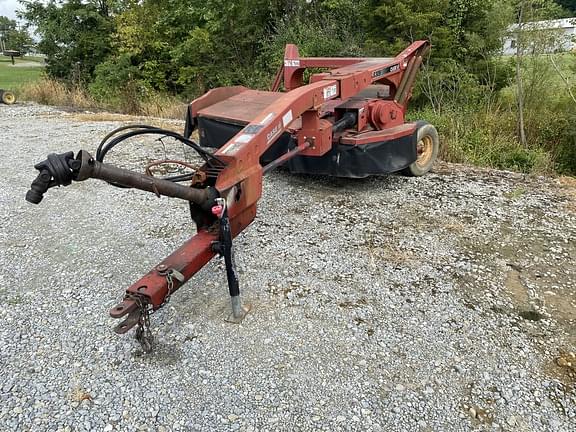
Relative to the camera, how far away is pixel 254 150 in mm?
3035

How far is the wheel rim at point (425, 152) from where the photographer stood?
18.3 feet

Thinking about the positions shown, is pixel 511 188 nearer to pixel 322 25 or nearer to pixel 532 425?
pixel 532 425

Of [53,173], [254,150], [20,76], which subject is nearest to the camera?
[53,173]

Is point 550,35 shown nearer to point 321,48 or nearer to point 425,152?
point 425,152

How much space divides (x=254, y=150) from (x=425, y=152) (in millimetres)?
3126

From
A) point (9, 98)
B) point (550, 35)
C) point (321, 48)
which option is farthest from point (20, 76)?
point (550, 35)

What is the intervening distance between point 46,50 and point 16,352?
15.8m

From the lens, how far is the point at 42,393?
8.15ft

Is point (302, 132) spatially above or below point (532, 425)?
above

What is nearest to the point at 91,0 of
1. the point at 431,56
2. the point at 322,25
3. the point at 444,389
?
the point at 322,25

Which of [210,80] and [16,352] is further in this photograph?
[210,80]

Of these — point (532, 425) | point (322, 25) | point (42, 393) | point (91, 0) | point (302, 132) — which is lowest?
point (532, 425)

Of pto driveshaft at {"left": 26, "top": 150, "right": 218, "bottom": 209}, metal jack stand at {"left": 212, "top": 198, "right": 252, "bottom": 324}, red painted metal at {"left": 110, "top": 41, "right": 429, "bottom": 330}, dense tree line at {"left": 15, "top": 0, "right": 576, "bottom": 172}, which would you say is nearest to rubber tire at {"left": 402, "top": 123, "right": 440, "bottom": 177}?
red painted metal at {"left": 110, "top": 41, "right": 429, "bottom": 330}

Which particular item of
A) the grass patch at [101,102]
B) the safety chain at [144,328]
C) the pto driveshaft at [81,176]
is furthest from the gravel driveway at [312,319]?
the grass patch at [101,102]
